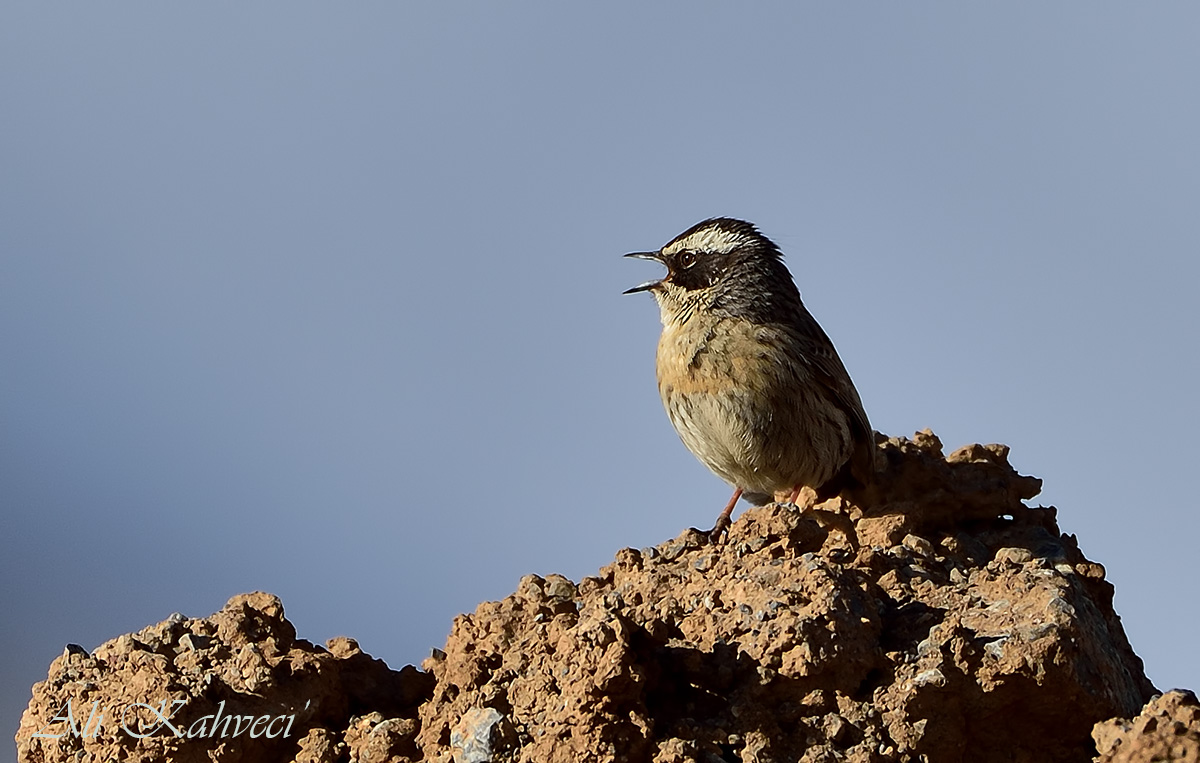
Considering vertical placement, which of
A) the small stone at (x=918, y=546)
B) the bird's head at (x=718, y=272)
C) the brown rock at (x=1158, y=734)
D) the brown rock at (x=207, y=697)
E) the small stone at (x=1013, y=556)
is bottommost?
the brown rock at (x=1158, y=734)

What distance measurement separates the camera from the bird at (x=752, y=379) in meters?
8.56

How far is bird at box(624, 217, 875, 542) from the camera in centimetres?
856

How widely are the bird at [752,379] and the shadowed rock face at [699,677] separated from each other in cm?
293

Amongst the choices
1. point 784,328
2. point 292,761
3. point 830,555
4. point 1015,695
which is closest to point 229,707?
point 292,761

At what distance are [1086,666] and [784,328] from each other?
15.0 feet

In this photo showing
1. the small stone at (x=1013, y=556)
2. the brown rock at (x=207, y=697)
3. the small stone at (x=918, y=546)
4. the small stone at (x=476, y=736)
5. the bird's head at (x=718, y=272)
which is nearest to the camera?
the small stone at (x=476, y=736)

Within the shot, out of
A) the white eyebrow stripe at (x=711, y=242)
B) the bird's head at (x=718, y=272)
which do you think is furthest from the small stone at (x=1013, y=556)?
the white eyebrow stripe at (x=711, y=242)

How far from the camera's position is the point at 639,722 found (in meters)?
4.19

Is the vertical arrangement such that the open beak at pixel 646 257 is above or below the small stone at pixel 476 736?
above

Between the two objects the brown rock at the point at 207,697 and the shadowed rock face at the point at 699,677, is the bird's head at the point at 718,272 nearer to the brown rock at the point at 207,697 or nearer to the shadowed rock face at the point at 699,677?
the shadowed rock face at the point at 699,677

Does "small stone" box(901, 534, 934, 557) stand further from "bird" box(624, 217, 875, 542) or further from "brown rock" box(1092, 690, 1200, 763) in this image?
"bird" box(624, 217, 875, 542)

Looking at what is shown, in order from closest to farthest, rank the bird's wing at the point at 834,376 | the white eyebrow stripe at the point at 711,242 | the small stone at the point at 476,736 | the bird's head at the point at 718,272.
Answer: the small stone at the point at 476,736 < the bird's wing at the point at 834,376 < the bird's head at the point at 718,272 < the white eyebrow stripe at the point at 711,242

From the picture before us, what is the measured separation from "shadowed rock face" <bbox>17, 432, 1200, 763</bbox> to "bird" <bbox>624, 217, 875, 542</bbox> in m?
2.93

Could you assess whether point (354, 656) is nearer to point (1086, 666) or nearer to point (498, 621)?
point (498, 621)
